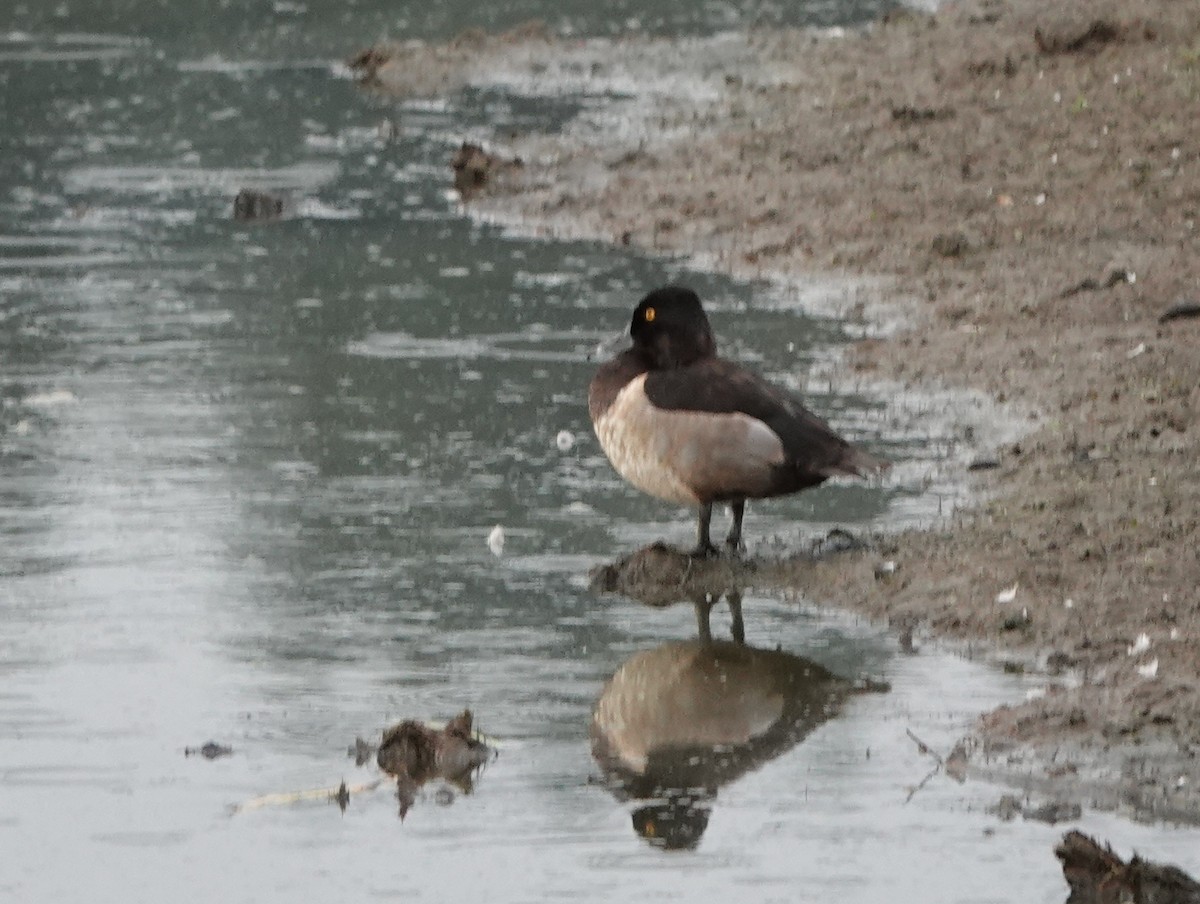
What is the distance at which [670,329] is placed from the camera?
8688 millimetres

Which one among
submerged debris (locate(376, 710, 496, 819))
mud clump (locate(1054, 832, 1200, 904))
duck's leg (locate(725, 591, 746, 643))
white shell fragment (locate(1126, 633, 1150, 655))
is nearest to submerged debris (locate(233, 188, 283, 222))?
duck's leg (locate(725, 591, 746, 643))

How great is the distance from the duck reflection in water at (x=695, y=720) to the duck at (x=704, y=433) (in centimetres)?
55

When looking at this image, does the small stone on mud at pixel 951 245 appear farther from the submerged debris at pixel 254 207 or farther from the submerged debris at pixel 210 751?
the submerged debris at pixel 210 751

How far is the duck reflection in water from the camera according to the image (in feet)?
21.1

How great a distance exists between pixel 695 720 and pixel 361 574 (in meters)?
1.78

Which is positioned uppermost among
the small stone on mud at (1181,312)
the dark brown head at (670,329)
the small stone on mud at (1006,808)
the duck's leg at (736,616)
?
the dark brown head at (670,329)

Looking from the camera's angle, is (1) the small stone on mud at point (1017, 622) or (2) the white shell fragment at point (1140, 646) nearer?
(2) the white shell fragment at point (1140, 646)

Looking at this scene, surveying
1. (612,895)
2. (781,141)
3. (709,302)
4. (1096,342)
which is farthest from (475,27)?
(612,895)

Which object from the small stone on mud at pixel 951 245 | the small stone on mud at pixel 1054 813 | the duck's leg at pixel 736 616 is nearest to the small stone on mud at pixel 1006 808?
the small stone on mud at pixel 1054 813

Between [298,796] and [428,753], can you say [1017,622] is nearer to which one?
[428,753]

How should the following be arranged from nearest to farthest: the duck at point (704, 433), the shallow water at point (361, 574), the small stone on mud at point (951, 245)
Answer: the shallow water at point (361, 574)
the duck at point (704, 433)
the small stone on mud at point (951, 245)

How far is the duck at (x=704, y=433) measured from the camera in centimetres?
830

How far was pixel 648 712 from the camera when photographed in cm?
715

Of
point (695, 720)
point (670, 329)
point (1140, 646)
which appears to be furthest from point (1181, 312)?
point (695, 720)
